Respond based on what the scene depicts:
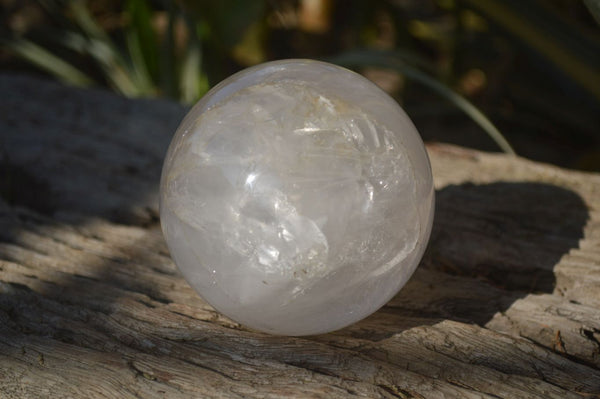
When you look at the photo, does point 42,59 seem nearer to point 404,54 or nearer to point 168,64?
point 168,64

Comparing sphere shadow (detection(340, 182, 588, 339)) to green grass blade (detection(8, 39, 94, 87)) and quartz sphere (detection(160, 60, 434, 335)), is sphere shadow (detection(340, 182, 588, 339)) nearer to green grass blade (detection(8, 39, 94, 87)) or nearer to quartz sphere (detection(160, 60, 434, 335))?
quartz sphere (detection(160, 60, 434, 335))

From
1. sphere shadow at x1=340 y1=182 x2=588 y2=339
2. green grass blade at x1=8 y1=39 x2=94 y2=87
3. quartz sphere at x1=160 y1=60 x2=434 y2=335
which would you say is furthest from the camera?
green grass blade at x1=8 y1=39 x2=94 y2=87

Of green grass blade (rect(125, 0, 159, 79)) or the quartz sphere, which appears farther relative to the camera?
green grass blade (rect(125, 0, 159, 79))

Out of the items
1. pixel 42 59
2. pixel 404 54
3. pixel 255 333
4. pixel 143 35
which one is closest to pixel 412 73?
pixel 404 54

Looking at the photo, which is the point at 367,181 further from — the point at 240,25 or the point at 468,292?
the point at 240,25

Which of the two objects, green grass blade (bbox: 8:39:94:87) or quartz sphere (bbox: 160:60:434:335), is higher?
green grass blade (bbox: 8:39:94:87)

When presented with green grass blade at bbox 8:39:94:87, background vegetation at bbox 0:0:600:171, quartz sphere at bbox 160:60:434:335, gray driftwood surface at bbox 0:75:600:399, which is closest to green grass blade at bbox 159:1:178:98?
background vegetation at bbox 0:0:600:171

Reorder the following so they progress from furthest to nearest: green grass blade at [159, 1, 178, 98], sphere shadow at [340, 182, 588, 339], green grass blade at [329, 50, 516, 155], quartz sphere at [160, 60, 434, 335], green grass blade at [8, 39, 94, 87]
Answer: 1. green grass blade at [8, 39, 94, 87]
2. green grass blade at [159, 1, 178, 98]
3. green grass blade at [329, 50, 516, 155]
4. sphere shadow at [340, 182, 588, 339]
5. quartz sphere at [160, 60, 434, 335]
